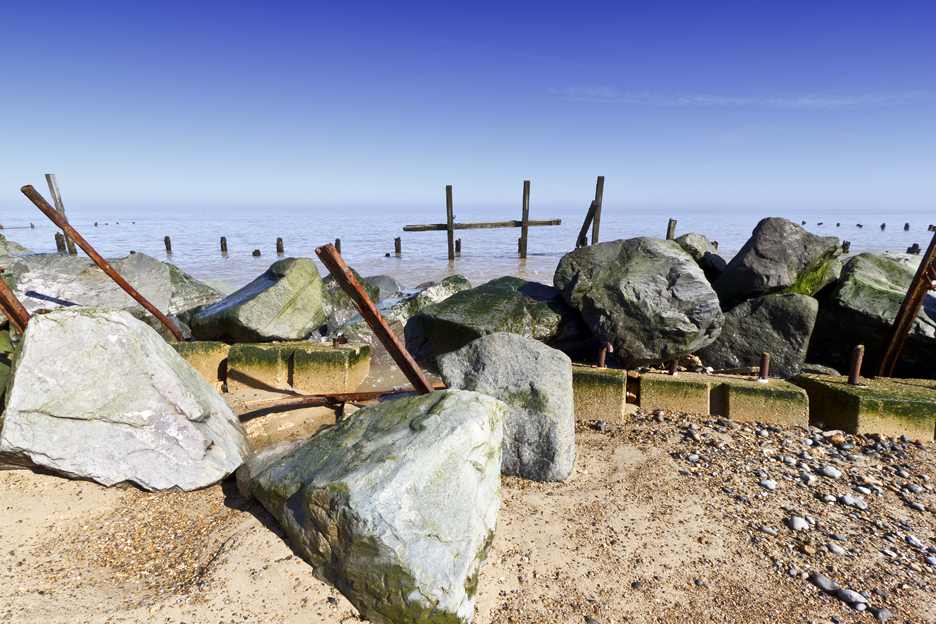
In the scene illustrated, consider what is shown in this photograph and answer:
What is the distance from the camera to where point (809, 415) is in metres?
4.16

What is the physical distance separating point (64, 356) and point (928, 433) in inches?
247

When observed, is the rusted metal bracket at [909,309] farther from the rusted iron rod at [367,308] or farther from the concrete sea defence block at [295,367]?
the concrete sea defence block at [295,367]

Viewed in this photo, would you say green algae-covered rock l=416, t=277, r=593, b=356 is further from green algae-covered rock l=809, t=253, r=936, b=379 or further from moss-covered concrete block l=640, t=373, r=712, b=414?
green algae-covered rock l=809, t=253, r=936, b=379

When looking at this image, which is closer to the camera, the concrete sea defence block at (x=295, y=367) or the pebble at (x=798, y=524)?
the pebble at (x=798, y=524)

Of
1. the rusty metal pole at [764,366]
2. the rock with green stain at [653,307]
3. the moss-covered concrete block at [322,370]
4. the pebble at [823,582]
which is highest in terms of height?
the rock with green stain at [653,307]

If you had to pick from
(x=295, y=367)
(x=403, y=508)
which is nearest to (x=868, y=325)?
(x=403, y=508)

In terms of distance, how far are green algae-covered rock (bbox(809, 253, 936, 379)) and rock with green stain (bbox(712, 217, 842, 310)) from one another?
0.41m

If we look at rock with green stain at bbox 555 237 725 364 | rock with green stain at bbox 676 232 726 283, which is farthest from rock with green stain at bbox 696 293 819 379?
rock with green stain at bbox 676 232 726 283

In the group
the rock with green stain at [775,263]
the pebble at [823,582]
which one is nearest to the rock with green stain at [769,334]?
the rock with green stain at [775,263]

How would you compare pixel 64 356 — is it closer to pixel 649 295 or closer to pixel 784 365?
pixel 649 295

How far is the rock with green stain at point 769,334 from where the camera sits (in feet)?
16.5

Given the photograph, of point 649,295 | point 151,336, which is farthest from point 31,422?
point 649,295

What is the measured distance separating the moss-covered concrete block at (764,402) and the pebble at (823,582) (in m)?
1.86

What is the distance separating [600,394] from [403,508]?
257 centimetres
